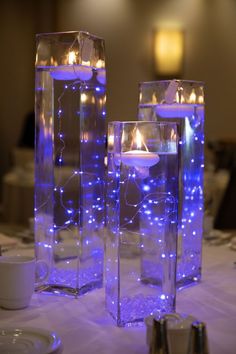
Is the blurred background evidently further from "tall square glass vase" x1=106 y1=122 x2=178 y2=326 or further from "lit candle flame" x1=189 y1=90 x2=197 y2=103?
"tall square glass vase" x1=106 y1=122 x2=178 y2=326

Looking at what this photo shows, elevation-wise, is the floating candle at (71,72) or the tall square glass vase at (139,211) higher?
the floating candle at (71,72)

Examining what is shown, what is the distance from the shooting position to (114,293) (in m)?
1.00

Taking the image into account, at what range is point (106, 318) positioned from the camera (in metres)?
0.98

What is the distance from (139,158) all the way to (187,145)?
347mm

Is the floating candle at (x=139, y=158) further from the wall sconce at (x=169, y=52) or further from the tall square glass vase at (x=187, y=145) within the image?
the wall sconce at (x=169, y=52)

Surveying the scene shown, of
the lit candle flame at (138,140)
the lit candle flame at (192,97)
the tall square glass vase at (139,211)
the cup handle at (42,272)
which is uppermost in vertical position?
the lit candle flame at (192,97)

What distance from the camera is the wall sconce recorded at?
591cm

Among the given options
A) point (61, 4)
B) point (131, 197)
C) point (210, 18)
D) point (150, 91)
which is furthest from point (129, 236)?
point (61, 4)

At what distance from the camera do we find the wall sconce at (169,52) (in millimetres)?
5906

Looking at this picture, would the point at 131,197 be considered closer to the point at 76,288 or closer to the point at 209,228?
the point at 76,288

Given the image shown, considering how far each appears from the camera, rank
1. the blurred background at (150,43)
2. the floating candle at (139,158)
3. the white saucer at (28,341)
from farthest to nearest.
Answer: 1. the blurred background at (150,43)
2. the floating candle at (139,158)
3. the white saucer at (28,341)

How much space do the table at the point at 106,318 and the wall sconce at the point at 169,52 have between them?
4.89 metres

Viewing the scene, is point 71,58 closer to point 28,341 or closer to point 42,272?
point 42,272

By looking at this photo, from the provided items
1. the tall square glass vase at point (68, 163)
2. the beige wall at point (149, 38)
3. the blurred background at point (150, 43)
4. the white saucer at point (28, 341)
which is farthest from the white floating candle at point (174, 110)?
the beige wall at point (149, 38)
